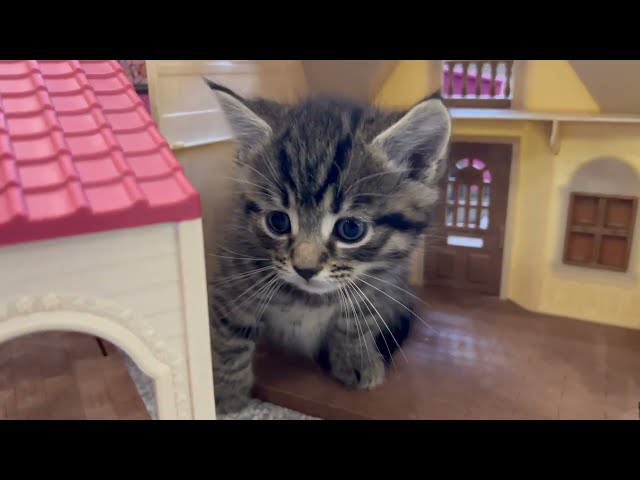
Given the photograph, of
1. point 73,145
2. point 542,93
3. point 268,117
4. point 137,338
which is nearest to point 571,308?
point 542,93

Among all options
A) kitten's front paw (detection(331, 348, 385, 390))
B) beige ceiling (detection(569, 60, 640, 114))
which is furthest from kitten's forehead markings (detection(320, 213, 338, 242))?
beige ceiling (detection(569, 60, 640, 114))

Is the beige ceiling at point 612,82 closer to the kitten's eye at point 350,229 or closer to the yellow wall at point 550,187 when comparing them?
the yellow wall at point 550,187

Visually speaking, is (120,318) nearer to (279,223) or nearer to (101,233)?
(101,233)

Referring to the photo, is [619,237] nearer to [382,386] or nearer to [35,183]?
[382,386]

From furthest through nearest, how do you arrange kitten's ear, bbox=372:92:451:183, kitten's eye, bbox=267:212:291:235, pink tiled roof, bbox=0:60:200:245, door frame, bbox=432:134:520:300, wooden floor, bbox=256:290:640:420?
door frame, bbox=432:134:520:300
wooden floor, bbox=256:290:640:420
kitten's eye, bbox=267:212:291:235
kitten's ear, bbox=372:92:451:183
pink tiled roof, bbox=0:60:200:245

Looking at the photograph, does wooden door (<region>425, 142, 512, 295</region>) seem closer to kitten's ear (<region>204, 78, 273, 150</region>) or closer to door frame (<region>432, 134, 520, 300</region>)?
door frame (<region>432, 134, 520, 300</region>)

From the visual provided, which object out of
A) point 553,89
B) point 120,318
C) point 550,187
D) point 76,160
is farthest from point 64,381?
point 553,89

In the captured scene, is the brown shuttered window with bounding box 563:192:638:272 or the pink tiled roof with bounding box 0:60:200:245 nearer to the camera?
the pink tiled roof with bounding box 0:60:200:245
